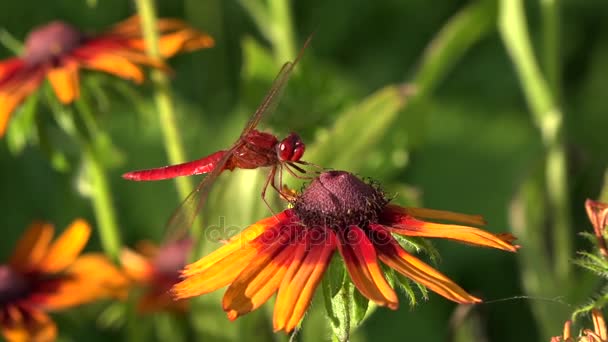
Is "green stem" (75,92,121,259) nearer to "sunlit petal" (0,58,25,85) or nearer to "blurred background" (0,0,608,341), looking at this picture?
"blurred background" (0,0,608,341)

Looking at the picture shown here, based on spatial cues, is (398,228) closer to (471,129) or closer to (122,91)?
(122,91)

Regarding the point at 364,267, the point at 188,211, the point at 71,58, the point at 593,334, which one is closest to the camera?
the point at 593,334

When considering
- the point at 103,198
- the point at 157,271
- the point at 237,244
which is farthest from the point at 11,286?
the point at 237,244

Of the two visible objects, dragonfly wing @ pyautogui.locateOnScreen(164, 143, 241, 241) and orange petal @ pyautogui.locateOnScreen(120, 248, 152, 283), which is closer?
dragonfly wing @ pyautogui.locateOnScreen(164, 143, 241, 241)

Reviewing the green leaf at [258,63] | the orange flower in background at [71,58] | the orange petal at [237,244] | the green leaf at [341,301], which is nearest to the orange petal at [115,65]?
→ the orange flower in background at [71,58]

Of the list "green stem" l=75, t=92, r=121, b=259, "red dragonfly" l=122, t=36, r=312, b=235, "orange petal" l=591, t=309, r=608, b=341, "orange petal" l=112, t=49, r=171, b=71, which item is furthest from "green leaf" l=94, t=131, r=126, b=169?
"orange petal" l=591, t=309, r=608, b=341

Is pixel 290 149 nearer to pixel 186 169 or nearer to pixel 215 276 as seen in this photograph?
pixel 186 169
